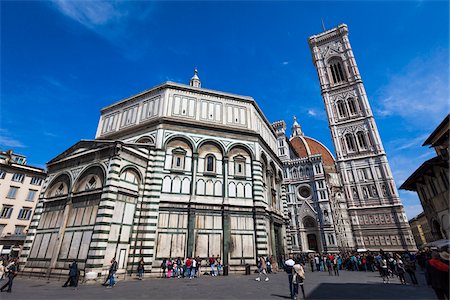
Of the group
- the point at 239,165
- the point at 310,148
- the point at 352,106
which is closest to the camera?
the point at 239,165

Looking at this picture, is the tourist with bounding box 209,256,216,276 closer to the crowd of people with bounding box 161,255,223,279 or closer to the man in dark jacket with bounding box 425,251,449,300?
the crowd of people with bounding box 161,255,223,279

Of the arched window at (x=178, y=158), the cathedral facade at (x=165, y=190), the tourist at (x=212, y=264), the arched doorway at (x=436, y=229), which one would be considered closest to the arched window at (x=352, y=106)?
the arched doorway at (x=436, y=229)

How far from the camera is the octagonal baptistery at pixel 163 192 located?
14.0 m

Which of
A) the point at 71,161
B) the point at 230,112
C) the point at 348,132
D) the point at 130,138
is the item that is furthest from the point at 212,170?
the point at 348,132

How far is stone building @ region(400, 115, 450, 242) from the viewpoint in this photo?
1733 cm

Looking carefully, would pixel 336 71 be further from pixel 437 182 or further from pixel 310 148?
pixel 437 182

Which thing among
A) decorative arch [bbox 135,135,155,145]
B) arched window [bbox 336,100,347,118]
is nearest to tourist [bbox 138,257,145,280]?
decorative arch [bbox 135,135,155,145]

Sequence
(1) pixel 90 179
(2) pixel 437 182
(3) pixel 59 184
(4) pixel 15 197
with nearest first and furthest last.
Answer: (1) pixel 90 179
(3) pixel 59 184
(2) pixel 437 182
(4) pixel 15 197

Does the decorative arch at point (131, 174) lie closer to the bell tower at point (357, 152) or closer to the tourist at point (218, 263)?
the tourist at point (218, 263)

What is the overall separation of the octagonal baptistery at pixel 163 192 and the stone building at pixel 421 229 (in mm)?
85851

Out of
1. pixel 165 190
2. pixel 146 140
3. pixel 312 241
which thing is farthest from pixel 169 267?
pixel 312 241

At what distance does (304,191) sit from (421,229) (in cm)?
6483

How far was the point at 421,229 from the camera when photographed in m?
83.6

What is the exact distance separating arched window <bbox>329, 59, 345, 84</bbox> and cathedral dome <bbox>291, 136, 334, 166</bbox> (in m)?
20.1
